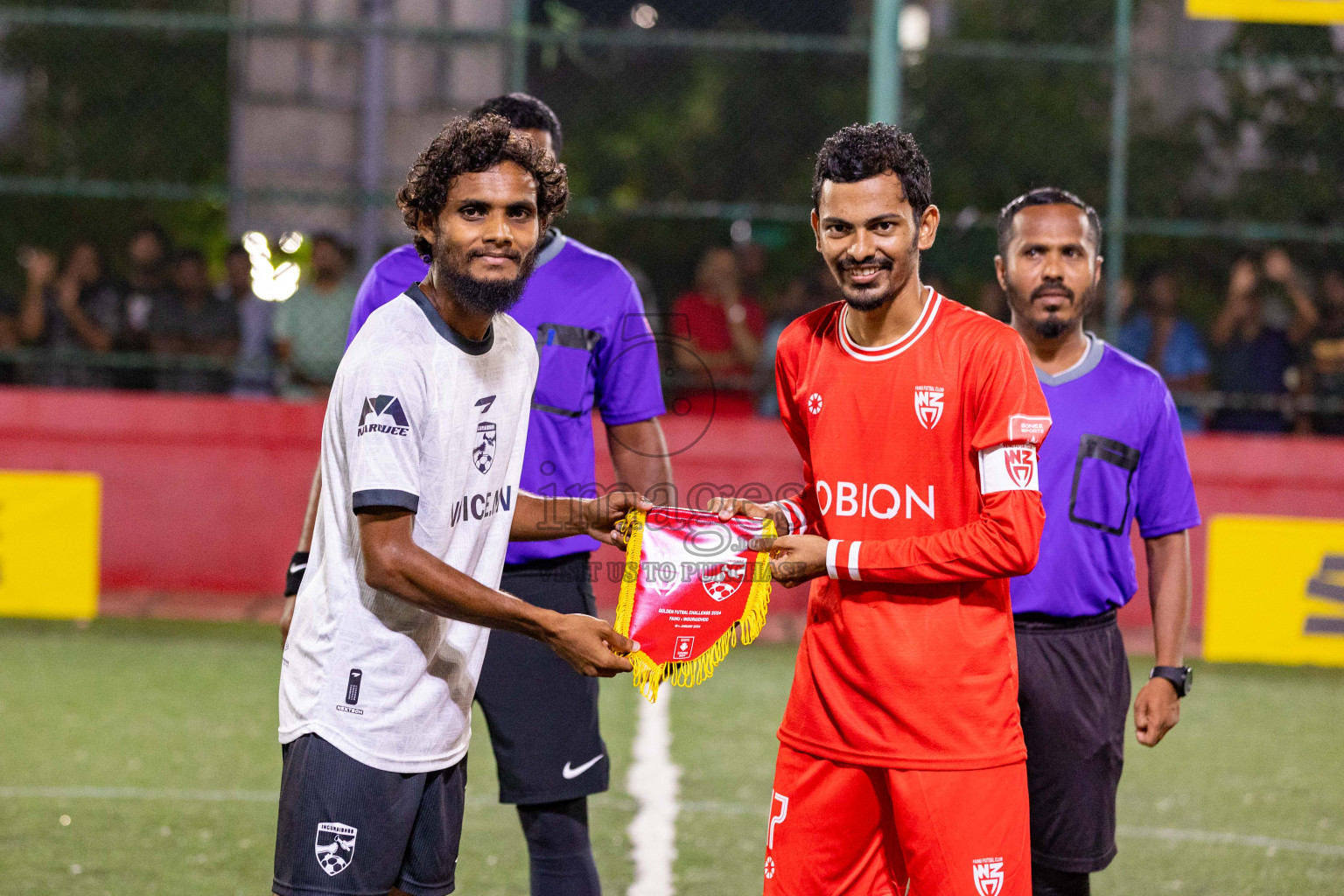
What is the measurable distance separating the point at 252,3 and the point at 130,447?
11.8ft

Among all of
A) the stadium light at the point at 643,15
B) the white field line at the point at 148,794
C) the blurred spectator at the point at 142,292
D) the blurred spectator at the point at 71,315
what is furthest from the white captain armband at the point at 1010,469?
the stadium light at the point at 643,15

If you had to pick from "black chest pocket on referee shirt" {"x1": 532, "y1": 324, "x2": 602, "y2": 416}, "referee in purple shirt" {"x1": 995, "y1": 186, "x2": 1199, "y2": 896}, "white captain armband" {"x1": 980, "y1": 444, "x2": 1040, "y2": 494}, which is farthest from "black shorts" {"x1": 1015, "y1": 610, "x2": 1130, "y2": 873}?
"black chest pocket on referee shirt" {"x1": 532, "y1": 324, "x2": 602, "y2": 416}

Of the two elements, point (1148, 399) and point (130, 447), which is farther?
point (130, 447)

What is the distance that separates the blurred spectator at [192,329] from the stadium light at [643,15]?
5.73 m

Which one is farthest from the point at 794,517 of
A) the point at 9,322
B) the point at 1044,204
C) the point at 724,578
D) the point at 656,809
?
the point at 9,322

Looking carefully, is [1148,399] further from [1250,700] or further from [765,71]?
[765,71]

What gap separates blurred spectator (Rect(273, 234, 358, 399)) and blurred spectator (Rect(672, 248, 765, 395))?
→ 2.11 m

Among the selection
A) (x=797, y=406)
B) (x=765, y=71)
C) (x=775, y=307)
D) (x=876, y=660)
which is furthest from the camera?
(x=765, y=71)

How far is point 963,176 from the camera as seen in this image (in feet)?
49.4

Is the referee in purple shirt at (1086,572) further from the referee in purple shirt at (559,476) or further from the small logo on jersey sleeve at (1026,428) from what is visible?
the referee in purple shirt at (559,476)

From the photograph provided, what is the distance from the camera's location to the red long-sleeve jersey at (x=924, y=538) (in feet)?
9.68

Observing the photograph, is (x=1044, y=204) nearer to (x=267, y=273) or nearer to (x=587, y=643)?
(x=587, y=643)

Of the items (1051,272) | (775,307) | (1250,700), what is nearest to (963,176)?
(775,307)

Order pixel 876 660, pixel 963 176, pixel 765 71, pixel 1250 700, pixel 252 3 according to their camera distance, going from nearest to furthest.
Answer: pixel 876 660
pixel 1250 700
pixel 252 3
pixel 963 176
pixel 765 71
